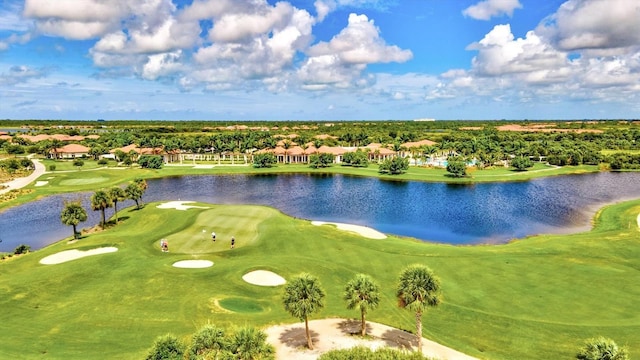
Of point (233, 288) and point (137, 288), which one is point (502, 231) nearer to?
point (233, 288)

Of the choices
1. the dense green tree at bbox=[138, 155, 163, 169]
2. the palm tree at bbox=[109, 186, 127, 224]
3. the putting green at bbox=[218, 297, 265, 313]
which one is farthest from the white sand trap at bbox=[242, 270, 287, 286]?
the dense green tree at bbox=[138, 155, 163, 169]

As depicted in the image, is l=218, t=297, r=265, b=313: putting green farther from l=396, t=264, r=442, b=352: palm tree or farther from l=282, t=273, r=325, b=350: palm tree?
l=396, t=264, r=442, b=352: palm tree

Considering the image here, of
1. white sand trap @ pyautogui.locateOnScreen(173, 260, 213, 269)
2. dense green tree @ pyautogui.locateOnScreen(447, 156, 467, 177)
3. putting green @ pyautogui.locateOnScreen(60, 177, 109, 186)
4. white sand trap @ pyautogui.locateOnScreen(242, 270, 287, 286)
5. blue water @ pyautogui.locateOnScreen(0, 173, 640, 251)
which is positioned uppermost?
dense green tree @ pyautogui.locateOnScreen(447, 156, 467, 177)

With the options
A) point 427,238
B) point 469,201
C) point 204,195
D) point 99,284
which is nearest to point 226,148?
point 204,195

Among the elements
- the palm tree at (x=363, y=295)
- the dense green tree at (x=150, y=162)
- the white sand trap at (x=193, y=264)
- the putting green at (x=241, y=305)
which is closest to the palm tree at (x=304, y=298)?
the palm tree at (x=363, y=295)

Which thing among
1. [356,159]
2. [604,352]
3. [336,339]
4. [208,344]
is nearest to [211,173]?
[356,159]

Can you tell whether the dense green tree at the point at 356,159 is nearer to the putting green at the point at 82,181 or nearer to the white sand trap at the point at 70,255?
the putting green at the point at 82,181
